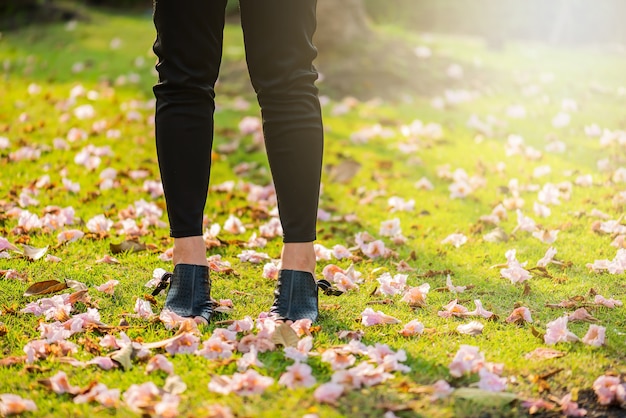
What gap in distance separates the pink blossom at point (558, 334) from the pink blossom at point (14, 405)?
1406 millimetres

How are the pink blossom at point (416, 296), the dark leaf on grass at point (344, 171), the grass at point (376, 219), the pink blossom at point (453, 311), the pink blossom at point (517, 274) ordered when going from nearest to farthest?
the grass at point (376, 219)
the pink blossom at point (453, 311)
the pink blossom at point (416, 296)
the pink blossom at point (517, 274)
the dark leaf on grass at point (344, 171)

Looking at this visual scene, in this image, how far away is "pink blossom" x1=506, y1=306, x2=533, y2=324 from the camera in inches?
96.7

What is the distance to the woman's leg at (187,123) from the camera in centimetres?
228

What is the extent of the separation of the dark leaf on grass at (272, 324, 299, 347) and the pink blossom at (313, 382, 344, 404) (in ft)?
1.10

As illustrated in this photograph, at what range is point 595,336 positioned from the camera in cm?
225

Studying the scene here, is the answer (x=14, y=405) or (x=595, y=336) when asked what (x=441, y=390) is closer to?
(x=595, y=336)

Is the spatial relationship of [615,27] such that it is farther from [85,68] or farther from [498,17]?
[85,68]

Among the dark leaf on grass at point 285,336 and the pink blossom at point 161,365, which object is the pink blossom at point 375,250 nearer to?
the dark leaf on grass at point 285,336

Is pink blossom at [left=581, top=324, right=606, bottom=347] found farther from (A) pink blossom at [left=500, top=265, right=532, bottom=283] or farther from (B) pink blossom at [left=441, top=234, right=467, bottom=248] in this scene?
(B) pink blossom at [left=441, top=234, right=467, bottom=248]

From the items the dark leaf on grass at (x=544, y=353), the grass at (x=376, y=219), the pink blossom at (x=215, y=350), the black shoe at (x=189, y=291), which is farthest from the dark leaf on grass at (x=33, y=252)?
the dark leaf on grass at (x=544, y=353)

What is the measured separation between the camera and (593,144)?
16.4 feet

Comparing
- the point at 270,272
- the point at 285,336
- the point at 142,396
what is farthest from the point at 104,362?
the point at 270,272

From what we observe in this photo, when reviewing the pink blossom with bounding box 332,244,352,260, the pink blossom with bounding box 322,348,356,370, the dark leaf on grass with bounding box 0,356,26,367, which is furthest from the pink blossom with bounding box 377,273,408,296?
the dark leaf on grass with bounding box 0,356,26,367

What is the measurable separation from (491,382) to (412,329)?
0.42m
